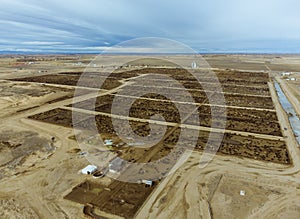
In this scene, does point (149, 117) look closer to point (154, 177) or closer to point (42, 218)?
point (154, 177)

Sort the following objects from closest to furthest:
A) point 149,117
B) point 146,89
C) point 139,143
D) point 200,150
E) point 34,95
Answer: point 200,150, point 139,143, point 149,117, point 34,95, point 146,89

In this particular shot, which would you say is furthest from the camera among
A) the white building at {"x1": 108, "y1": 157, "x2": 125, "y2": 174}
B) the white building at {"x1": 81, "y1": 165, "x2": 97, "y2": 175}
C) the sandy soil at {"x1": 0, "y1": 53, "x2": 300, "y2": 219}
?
the white building at {"x1": 108, "y1": 157, "x2": 125, "y2": 174}

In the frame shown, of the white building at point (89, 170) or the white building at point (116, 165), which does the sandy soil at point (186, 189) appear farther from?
the white building at point (116, 165)

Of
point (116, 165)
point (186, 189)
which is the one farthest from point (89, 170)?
point (186, 189)

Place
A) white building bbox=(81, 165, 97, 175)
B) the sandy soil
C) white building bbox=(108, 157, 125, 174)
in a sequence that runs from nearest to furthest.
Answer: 1. the sandy soil
2. white building bbox=(81, 165, 97, 175)
3. white building bbox=(108, 157, 125, 174)

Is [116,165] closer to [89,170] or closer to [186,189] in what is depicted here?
[89,170]

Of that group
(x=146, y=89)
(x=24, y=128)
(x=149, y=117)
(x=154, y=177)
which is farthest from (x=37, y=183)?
(x=146, y=89)

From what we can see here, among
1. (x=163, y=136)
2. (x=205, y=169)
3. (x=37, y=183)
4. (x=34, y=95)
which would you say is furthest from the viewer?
(x=34, y=95)

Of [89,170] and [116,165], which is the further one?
[116,165]

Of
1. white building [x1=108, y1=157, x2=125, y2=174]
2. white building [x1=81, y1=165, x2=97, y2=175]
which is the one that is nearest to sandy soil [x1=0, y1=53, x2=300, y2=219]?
white building [x1=81, y1=165, x2=97, y2=175]

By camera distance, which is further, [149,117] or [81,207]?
[149,117]

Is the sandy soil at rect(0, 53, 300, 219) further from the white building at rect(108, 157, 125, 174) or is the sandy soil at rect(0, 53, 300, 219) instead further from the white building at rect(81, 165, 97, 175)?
the white building at rect(108, 157, 125, 174)
